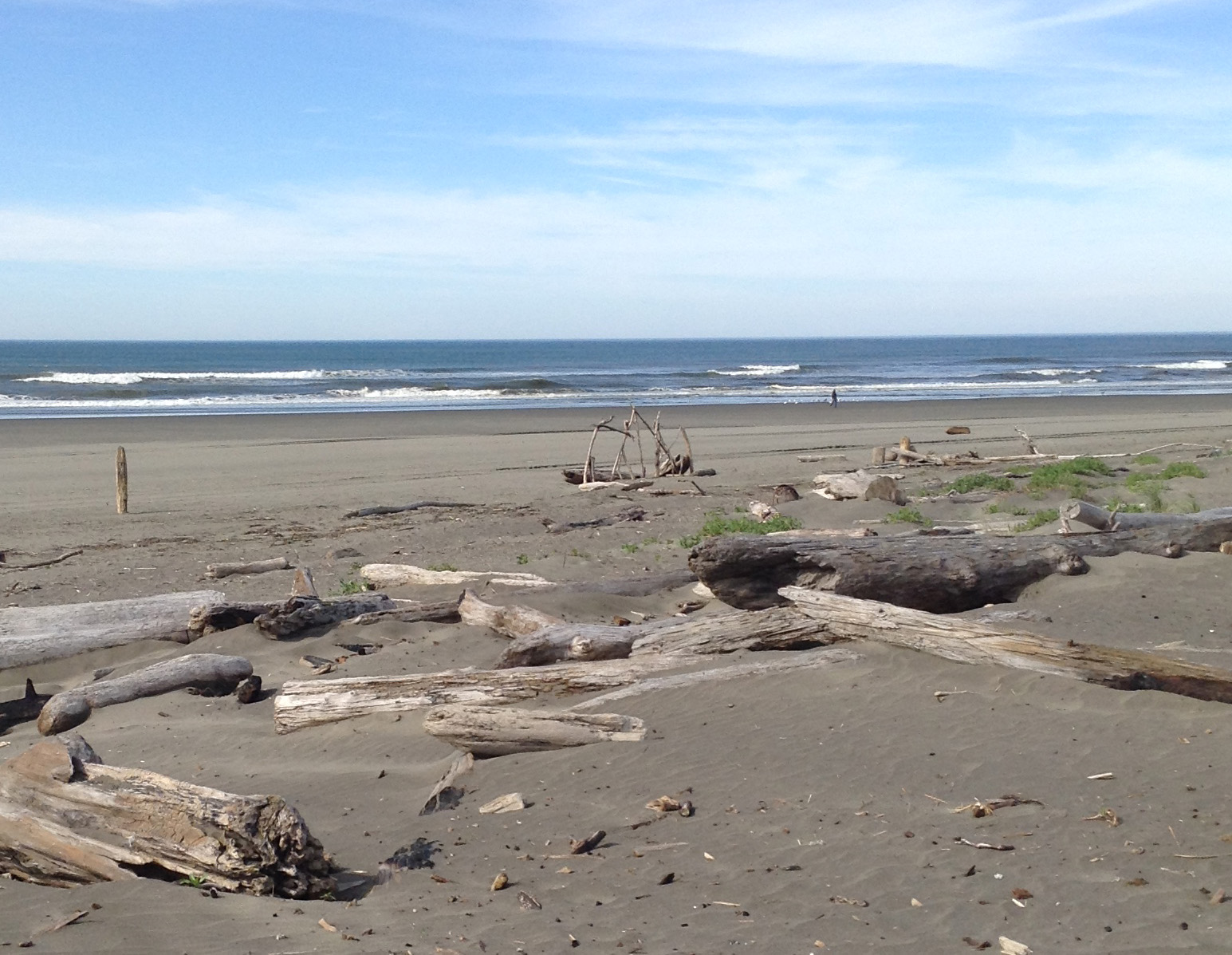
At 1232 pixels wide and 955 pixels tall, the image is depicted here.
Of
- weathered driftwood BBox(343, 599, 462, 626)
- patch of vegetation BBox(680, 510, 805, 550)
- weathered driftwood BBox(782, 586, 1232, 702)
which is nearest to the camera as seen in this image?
weathered driftwood BBox(782, 586, 1232, 702)

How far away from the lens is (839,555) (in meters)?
7.14

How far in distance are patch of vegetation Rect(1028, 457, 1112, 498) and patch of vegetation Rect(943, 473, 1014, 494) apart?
0.30 metres

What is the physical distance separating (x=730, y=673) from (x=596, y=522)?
6.51 metres

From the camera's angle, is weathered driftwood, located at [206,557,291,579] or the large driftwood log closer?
the large driftwood log

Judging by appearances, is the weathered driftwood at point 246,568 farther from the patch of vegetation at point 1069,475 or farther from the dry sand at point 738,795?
the patch of vegetation at point 1069,475

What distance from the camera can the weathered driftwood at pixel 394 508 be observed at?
14219 millimetres

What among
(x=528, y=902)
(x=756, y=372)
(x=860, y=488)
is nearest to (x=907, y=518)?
(x=860, y=488)

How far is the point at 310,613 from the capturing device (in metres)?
8.24

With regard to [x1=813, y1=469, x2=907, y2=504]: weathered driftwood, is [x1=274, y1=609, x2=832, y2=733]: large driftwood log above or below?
below

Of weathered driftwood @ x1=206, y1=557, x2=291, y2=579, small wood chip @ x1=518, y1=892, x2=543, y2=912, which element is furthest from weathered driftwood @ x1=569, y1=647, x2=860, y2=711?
weathered driftwood @ x1=206, y1=557, x2=291, y2=579

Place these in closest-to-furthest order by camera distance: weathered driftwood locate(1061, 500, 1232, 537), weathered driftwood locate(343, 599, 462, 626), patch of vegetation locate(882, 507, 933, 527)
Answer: weathered driftwood locate(343, 599, 462, 626) < weathered driftwood locate(1061, 500, 1232, 537) < patch of vegetation locate(882, 507, 933, 527)

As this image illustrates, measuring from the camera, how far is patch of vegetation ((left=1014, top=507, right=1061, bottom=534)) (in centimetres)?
1033

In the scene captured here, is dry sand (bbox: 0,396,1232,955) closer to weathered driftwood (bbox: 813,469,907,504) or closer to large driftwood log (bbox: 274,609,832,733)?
large driftwood log (bbox: 274,609,832,733)

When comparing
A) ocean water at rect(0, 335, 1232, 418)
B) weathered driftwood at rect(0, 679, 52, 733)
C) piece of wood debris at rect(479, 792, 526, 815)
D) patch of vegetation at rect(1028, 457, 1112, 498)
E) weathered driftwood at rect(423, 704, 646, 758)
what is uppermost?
ocean water at rect(0, 335, 1232, 418)
